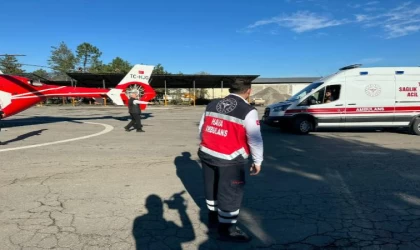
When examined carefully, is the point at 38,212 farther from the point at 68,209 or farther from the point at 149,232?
the point at 149,232

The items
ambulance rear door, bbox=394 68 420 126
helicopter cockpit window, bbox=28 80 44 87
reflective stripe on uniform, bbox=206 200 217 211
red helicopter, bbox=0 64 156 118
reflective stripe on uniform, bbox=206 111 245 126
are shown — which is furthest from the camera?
helicopter cockpit window, bbox=28 80 44 87

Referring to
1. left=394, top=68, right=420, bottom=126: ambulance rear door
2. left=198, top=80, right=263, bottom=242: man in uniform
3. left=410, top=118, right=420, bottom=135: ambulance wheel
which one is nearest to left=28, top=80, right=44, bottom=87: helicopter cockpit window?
left=198, top=80, right=263, bottom=242: man in uniform

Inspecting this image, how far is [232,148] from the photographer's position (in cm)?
344

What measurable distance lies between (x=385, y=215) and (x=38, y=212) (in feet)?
15.6

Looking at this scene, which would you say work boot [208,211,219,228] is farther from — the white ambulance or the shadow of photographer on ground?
the white ambulance

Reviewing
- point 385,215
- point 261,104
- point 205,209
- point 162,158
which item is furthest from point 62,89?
point 261,104

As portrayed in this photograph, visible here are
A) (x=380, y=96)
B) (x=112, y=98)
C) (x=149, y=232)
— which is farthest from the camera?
(x=112, y=98)

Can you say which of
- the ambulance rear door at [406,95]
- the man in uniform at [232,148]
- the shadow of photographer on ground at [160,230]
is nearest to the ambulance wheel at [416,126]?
the ambulance rear door at [406,95]

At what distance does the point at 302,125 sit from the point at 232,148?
9514mm

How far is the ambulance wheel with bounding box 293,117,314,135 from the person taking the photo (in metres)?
12.3

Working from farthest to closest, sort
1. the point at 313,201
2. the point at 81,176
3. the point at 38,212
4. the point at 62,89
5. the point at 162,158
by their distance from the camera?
1. the point at 62,89
2. the point at 162,158
3. the point at 81,176
4. the point at 313,201
5. the point at 38,212

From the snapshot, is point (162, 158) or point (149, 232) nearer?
point (149, 232)

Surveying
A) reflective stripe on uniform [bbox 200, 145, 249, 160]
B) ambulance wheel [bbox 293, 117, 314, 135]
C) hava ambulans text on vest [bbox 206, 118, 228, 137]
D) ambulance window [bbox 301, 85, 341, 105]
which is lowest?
ambulance wheel [bbox 293, 117, 314, 135]

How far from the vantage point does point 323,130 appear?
13.7m
